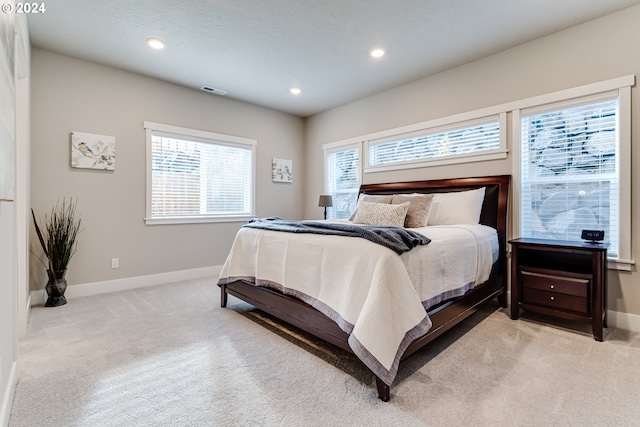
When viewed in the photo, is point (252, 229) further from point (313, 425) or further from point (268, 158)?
point (268, 158)

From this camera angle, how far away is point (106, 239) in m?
3.59

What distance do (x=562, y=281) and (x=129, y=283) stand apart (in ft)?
14.9

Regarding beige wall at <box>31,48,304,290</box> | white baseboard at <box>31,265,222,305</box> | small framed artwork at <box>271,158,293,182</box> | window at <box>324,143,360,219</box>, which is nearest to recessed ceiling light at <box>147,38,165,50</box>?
beige wall at <box>31,48,304,290</box>

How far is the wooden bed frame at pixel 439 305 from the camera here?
193 centimetres

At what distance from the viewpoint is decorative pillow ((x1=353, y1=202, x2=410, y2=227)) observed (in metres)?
3.09

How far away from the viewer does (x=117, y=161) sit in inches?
144

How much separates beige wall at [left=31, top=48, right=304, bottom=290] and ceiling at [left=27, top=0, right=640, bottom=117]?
0.26 metres

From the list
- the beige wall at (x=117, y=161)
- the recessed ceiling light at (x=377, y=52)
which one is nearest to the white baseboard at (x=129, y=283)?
the beige wall at (x=117, y=161)

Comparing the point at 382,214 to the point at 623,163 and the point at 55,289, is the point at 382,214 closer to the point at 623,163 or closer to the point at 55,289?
A: the point at 623,163

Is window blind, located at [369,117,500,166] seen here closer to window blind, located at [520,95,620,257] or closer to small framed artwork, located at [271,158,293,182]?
window blind, located at [520,95,620,257]

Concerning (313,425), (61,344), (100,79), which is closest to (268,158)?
(100,79)

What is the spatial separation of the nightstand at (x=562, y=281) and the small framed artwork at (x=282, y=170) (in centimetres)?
365

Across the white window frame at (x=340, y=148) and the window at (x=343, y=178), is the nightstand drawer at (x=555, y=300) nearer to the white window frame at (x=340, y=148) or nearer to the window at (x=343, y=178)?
the window at (x=343, y=178)

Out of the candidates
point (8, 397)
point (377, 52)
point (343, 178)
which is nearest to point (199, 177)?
point (343, 178)
